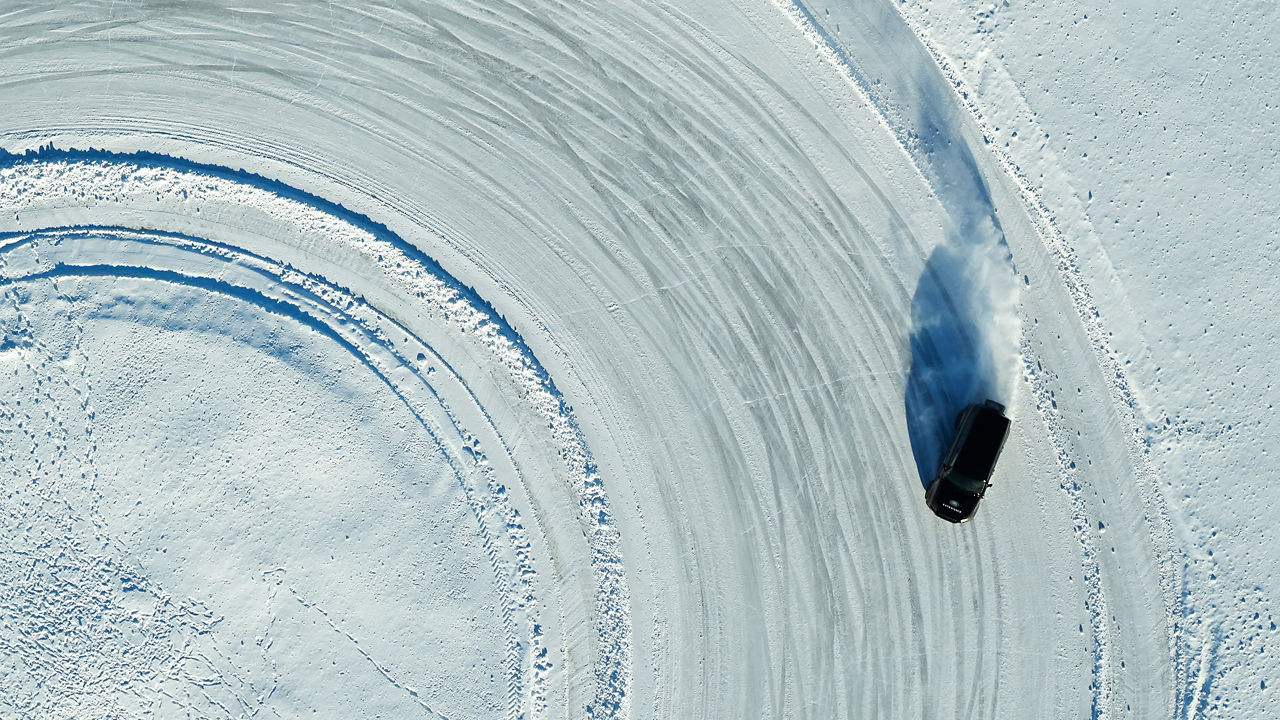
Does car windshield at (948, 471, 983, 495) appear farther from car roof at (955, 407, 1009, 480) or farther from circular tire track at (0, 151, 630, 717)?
circular tire track at (0, 151, 630, 717)

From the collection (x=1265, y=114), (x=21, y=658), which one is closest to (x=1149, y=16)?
(x=1265, y=114)

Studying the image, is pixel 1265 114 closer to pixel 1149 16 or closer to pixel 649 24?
pixel 1149 16

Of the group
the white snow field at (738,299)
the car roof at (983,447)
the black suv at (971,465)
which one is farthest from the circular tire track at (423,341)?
the car roof at (983,447)

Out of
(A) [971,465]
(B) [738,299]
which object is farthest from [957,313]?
(B) [738,299]

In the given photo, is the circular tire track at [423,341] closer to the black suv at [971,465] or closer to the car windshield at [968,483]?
the black suv at [971,465]

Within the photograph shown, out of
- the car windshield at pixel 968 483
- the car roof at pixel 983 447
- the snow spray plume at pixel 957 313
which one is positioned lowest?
the car windshield at pixel 968 483

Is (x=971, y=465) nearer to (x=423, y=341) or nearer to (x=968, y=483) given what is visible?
(x=968, y=483)
